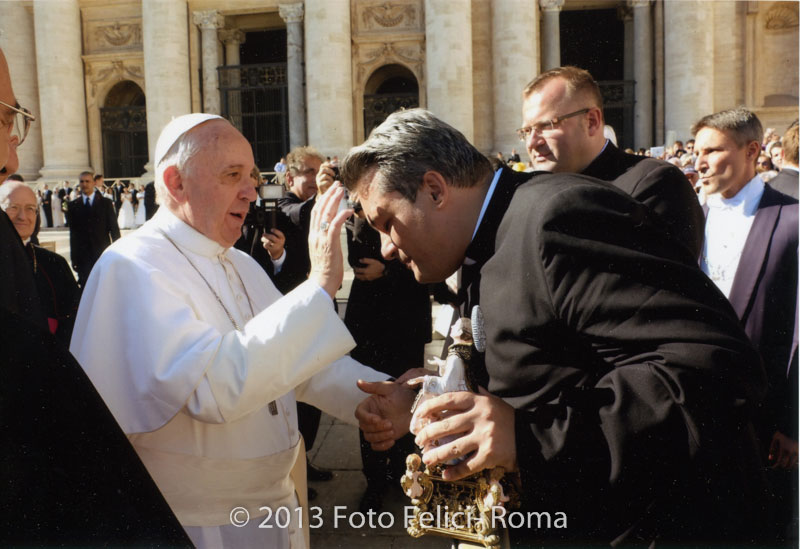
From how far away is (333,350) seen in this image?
2.00 meters

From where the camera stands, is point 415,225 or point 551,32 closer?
point 415,225

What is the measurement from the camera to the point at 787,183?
4.04m

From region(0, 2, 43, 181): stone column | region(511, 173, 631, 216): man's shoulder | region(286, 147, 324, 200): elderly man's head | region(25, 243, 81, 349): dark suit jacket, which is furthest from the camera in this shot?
region(0, 2, 43, 181): stone column

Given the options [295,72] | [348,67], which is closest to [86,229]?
[348,67]

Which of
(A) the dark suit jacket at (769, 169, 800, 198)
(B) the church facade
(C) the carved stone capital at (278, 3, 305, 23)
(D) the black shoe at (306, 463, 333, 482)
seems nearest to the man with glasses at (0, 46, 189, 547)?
(D) the black shoe at (306, 463, 333, 482)

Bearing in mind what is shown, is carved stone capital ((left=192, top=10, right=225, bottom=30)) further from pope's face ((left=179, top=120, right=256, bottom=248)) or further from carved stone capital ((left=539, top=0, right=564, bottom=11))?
pope's face ((left=179, top=120, right=256, bottom=248))

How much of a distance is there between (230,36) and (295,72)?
3885 millimetres

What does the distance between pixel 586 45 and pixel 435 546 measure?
24.7 m

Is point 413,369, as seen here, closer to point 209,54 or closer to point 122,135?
point 209,54

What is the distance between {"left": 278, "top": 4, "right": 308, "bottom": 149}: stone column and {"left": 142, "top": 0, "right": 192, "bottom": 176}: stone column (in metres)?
3.17

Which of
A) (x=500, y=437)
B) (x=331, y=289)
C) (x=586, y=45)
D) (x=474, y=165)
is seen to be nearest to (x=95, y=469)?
(x=500, y=437)

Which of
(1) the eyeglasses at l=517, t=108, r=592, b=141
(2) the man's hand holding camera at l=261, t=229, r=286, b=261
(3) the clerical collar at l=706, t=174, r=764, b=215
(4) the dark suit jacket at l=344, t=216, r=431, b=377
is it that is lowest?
(4) the dark suit jacket at l=344, t=216, r=431, b=377

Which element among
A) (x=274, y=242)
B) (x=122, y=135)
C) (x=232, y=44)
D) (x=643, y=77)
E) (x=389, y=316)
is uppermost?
(x=232, y=44)

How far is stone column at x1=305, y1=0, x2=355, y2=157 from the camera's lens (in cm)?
2017
